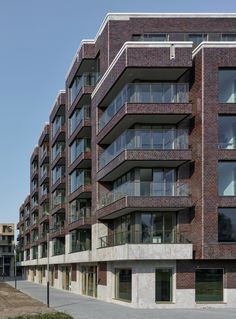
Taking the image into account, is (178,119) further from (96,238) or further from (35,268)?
(35,268)

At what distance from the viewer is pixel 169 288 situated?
35750 mm

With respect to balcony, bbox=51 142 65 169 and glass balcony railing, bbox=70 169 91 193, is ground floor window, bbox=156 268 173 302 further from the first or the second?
balcony, bbox=51 142 65 169

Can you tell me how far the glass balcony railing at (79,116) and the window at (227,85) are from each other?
56.1ft

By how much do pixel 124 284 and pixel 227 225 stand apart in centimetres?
849

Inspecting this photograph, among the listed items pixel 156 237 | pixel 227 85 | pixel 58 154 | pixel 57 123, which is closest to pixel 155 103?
pixel 227 85

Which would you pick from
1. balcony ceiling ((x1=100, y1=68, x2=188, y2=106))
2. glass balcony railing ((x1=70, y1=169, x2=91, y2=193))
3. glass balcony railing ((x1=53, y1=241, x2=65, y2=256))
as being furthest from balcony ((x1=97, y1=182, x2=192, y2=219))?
glass balcony railing ((x1=53, y1=241, x2=65, y2=256))

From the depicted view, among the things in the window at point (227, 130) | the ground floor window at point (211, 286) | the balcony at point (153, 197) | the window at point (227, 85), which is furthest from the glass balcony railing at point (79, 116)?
the ground floor window at point (211, 286)

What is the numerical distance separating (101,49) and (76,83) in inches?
361

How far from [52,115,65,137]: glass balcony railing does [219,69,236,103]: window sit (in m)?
32.0

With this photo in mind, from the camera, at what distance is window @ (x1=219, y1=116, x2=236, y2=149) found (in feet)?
116

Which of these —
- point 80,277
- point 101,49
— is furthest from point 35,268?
point 101,49

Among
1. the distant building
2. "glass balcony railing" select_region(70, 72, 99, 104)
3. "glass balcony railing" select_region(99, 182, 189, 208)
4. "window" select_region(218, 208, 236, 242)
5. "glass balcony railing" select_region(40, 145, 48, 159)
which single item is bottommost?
the distant building

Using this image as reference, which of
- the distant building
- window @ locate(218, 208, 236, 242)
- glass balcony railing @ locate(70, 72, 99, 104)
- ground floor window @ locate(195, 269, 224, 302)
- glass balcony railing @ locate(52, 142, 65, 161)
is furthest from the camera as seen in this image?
the distant building

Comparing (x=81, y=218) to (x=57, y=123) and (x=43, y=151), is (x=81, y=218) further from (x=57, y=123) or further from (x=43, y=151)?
(x=43, y=151)
